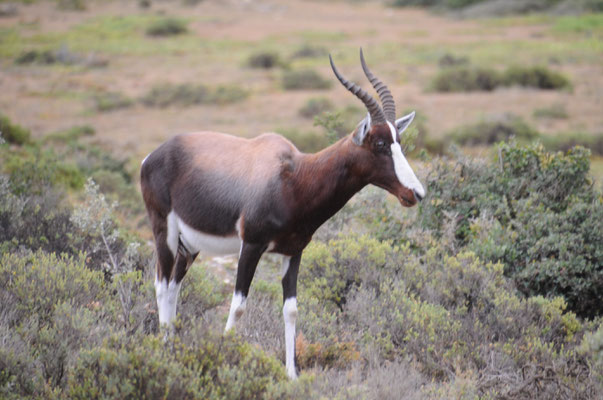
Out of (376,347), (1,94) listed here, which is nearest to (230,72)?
(1,94)

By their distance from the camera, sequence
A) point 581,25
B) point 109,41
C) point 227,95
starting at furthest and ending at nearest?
point 581,25 → point 109,41 → point 227,95

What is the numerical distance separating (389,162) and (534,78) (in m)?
25.5

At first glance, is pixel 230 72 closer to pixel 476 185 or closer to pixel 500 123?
pixel 500 123

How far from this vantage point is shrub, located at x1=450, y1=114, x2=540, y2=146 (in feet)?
62.0

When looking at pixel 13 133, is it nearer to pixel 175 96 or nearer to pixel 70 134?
pixel 70 134

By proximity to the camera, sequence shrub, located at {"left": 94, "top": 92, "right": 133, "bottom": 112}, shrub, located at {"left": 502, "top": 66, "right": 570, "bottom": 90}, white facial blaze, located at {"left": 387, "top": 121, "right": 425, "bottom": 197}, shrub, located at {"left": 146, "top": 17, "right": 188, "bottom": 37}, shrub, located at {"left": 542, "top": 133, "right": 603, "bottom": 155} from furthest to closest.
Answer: shrub, located at {"left": 146, "top": 17, "right": 188, "bottom": 37} → shrub, located at {"left": 502, "top": 66, "right": 570, "bottom": 90} → shrub, located at {"left": 94, "top": 92, "right": 133, "bottom": 112} → shrub, located at {"left": 542, "top": 133, "right": 603, "bottom": 155} → white facial blaze, located at {"left": 387, "top": 121, "right": 425, "bottom": 197}

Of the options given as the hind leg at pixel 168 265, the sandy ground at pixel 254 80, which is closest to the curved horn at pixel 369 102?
the hind leg at pixel 168 265

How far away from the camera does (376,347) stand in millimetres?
5590

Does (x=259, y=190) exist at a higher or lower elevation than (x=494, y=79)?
higher

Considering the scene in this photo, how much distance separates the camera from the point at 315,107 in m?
23.4

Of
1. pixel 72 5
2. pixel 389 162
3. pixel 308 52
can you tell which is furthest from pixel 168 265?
pixel 72 5

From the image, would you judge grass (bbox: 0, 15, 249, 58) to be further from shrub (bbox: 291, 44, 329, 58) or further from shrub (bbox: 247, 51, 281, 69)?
shrub (bbox: 247, 51, 281, 69)

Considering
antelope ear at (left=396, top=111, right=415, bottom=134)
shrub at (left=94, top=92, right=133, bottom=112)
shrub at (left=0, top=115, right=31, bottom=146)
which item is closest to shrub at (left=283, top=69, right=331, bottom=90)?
shrub at (left=94, top=92, right=133, bottom=112)

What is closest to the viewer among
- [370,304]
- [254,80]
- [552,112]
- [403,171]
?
[403,171]
